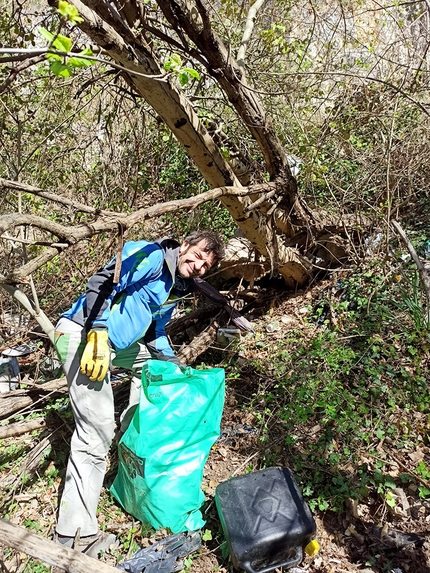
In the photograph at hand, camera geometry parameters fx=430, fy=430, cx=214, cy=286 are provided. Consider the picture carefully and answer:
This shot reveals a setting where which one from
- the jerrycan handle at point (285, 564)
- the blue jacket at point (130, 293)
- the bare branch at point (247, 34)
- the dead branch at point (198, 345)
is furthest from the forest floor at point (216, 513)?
the bare branch at point (247, 34)

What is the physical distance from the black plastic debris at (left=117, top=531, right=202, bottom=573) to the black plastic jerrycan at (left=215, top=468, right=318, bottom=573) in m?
0.26

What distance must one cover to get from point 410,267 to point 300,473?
200cm

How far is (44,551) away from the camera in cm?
145

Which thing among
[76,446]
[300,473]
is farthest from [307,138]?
[76,446]

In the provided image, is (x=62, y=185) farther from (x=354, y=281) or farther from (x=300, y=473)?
(x=300, y=473)

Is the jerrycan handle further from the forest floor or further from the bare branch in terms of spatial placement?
the bare branch

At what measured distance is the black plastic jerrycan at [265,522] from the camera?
2010 mm

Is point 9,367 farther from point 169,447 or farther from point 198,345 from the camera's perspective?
point 169,447

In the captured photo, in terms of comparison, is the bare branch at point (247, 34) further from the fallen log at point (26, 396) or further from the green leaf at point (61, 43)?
the fallen log at point (26, 396)

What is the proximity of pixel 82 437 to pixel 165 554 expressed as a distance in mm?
747

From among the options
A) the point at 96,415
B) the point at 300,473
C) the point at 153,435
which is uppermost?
the point at 96,415

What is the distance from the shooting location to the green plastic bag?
2.27 m

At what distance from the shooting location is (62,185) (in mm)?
5449

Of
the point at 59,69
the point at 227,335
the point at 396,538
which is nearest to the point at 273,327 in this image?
the point at 227,335
